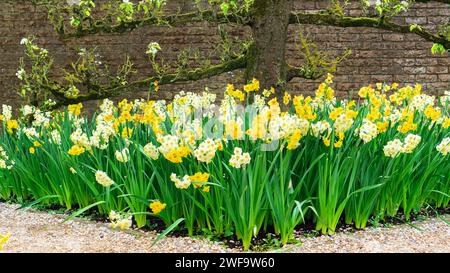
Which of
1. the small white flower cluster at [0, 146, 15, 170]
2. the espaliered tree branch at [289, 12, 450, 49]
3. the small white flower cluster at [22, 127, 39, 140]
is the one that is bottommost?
the small white flower cluster at [0, 146, 15, 170]

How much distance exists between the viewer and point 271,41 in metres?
4.45

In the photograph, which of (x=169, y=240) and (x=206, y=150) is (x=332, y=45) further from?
(x=206, y=150)

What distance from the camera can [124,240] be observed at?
2787mm

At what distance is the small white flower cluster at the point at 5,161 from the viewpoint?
3.64 m

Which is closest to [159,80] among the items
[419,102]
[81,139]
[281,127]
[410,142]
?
[81,139]

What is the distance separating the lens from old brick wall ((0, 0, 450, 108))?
769 cm

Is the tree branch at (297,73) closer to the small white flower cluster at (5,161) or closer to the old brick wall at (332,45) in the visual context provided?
the small white flower cluster at (5,161)

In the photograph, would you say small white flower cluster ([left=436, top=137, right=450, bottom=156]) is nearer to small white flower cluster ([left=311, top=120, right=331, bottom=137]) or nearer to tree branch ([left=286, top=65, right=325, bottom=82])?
small white flower cluster ([left=311, top=120, right=331, bottom=137])

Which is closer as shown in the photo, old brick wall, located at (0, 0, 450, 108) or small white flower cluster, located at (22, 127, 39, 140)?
small white flower cluster, located at (22, 127, 39, 140)

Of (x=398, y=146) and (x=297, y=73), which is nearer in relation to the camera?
(x=398, y=146)

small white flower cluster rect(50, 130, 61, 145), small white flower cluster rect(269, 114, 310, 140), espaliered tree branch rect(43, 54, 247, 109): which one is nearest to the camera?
small white flower cluster rect(269, 114, 310, 140)

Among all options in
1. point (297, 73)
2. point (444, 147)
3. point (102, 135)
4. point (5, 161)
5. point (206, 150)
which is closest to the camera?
point (206, 150)

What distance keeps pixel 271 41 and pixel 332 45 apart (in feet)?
11.4

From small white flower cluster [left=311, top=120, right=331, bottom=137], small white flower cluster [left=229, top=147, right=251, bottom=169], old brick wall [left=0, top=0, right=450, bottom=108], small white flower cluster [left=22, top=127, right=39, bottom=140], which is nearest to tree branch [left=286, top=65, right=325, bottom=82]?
small white flower cluster [left=311, top=120, right=331, bottom=137]
